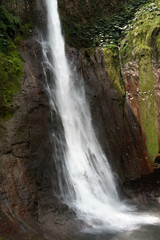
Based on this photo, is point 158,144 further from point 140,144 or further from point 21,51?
point 21,51

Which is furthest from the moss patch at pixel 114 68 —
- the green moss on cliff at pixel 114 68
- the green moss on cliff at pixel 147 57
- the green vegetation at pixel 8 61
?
the green vegetation at pixel 8 61

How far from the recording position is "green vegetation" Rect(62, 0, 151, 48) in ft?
30.7

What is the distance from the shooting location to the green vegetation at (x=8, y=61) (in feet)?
18.5

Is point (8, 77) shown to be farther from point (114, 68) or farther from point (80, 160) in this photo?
point (114, 68)

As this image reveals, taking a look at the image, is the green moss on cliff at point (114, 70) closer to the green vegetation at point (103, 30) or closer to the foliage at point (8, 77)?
the green vegetation at point (103, 30)

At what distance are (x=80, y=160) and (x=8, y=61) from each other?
3.58m

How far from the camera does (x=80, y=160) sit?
6.73m

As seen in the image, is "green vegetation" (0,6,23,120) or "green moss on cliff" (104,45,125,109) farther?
"green moss on cliff" (104,45,125,109)

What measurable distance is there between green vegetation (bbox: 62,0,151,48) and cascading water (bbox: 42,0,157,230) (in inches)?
26.8

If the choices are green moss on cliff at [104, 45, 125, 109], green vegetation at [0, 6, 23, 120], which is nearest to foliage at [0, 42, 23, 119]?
green vegetation at [0, 6, 23, 120]

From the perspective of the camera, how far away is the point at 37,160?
549 centimetres

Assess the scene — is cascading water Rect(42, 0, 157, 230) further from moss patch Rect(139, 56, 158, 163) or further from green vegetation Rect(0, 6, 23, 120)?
moss patch Rect(139, 56, 158, 163)

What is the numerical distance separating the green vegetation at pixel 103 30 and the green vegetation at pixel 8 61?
278 centimetres

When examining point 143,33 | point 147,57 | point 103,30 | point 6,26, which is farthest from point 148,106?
point 6,26
